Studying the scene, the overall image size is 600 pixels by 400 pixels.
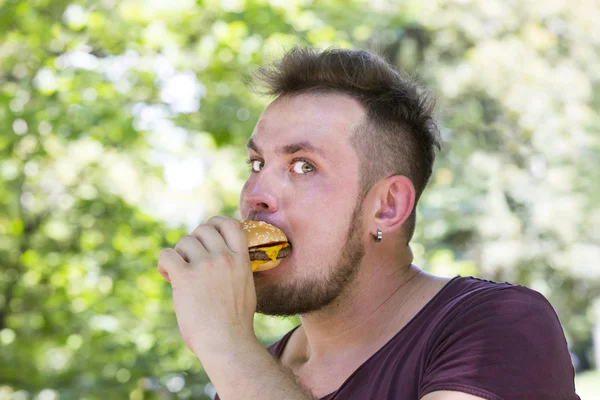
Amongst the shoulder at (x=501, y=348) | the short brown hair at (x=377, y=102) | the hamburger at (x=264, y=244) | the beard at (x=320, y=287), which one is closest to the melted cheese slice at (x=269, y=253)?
the hamburger at (x=264, y=244)

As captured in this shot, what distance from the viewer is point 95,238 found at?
248 inches

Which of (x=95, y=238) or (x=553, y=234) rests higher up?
(x=95, y=238)

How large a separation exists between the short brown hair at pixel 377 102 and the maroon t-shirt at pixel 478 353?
1.61 feet

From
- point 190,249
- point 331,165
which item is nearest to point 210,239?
point 190,249

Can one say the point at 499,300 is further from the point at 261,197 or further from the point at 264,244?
the point at 261,197

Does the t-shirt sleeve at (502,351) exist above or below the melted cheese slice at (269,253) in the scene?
above

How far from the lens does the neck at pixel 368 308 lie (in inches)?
85.7

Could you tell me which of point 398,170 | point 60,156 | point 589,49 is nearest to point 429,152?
point 398,170

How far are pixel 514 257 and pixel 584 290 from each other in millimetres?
3131

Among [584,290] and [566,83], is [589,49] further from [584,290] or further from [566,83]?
[584,290]

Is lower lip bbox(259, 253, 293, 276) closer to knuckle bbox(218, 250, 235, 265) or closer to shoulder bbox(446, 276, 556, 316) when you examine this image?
knuckle bbox(218, 250, 235, 265)

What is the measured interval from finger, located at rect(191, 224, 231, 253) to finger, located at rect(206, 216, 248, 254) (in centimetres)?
1

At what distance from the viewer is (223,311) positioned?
1.79 meters

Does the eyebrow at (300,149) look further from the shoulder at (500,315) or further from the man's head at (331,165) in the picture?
the shoulder at (500,315)
